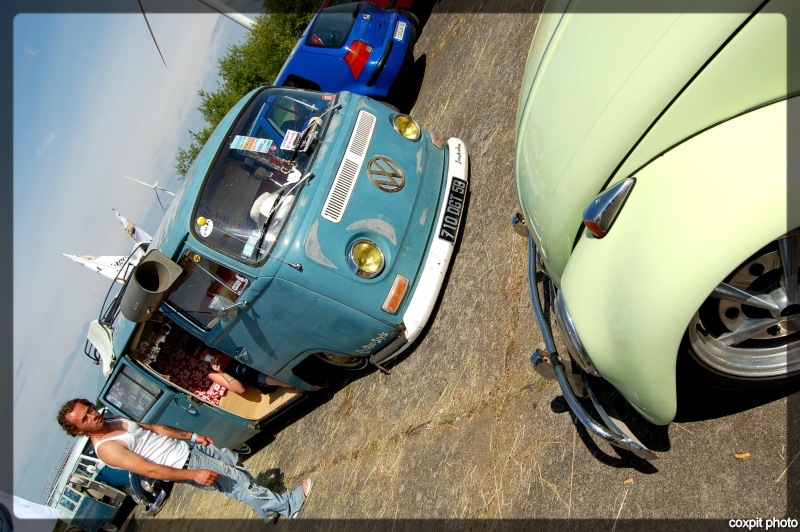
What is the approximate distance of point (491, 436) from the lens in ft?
13.5

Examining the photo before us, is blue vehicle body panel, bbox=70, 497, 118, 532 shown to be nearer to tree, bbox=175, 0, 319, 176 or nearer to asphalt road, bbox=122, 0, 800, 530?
asphalt road, bbox=122, 0, 800, 530

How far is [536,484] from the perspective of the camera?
11.9ft

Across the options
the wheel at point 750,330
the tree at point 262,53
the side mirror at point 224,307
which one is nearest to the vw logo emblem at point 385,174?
the side mirror at point 224,307

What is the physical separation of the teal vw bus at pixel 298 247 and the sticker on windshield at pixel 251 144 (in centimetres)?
1

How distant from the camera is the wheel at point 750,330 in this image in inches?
96.0

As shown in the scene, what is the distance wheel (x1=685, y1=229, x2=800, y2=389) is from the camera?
8.00ft

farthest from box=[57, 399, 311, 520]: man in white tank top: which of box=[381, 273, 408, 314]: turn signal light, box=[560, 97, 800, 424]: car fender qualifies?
box=[560, 97, 800, 424]: car fender

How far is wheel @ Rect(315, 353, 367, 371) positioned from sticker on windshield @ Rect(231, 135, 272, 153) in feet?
5.87

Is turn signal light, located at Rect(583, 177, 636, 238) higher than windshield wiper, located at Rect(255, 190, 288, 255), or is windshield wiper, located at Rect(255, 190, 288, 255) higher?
turn signal light, located at Rect(583, 177, 636, 238)

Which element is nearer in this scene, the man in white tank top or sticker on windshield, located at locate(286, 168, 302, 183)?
the man in white tank top

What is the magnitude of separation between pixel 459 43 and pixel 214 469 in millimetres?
5920

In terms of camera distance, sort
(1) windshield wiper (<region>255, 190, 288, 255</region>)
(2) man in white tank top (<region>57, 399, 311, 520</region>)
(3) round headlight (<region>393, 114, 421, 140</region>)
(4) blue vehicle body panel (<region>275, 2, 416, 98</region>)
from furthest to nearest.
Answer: (4) blue vehicle body panel (<region>275, 2, 416, 98</region>) → (3) round headlight (<region>393, 114, 421, 140</region>) → (1) windshield wiper (<region>255, 190, 288, 255</region>) → (2) man in white tank top (<region>57, 399, 311, 520</region>)

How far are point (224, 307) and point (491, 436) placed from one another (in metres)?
2.20

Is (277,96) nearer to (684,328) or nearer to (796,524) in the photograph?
(684,328)
